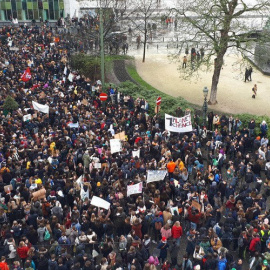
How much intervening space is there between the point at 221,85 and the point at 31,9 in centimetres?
2639

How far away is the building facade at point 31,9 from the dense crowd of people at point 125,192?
85.7 feet

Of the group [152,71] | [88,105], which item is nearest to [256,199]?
[88,105]

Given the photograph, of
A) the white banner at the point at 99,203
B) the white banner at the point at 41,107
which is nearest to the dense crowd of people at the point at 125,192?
the white banner at the point at 99,203

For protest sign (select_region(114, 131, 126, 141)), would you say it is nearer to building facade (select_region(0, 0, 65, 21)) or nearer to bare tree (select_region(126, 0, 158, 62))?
bare tree (select_region(126, 0, 158, 62))

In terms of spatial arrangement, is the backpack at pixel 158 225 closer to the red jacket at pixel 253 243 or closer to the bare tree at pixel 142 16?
the red jacket at pixel 253 243

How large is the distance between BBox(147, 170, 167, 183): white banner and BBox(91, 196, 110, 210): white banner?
2.48m

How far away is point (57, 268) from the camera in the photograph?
12938 mm

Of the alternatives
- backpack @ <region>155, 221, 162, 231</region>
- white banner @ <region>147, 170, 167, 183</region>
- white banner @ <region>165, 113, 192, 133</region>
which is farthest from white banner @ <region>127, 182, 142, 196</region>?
white banner @ <region>165, 113, 192, 133</region>

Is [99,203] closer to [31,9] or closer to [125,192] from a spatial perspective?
[125,192]

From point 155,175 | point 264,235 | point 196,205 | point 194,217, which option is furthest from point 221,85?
point 264,235

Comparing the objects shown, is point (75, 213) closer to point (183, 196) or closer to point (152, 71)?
point (183, 196)

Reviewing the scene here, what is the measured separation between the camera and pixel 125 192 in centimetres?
1708

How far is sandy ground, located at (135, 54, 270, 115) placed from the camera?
31.0 meters

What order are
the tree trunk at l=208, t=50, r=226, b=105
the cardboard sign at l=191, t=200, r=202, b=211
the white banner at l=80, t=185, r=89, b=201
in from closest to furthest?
the cardboard sign at l=191, t=200, r=202, b=211 → the white banner at l=80, t=185, r=89, b=201 → the tree trunk at l=208, t=50, r=226, b=105
